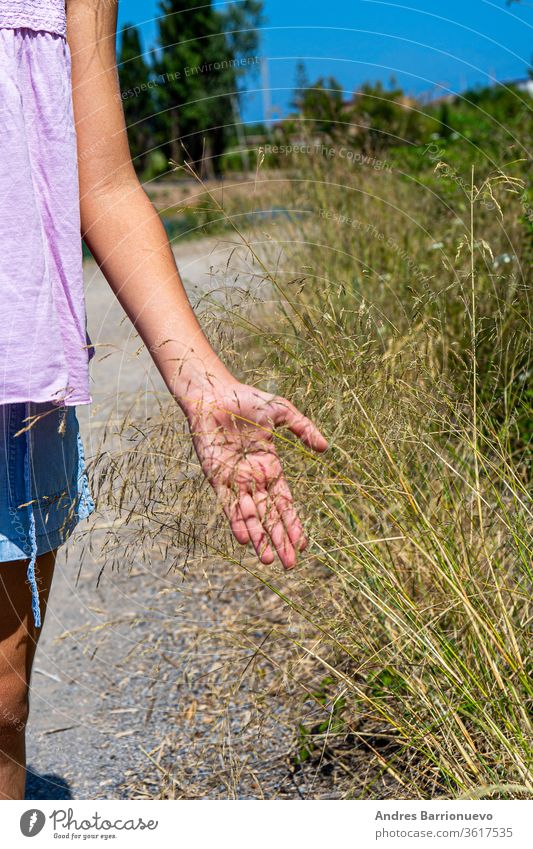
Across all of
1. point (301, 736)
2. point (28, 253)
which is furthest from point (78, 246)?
point (301, 736)

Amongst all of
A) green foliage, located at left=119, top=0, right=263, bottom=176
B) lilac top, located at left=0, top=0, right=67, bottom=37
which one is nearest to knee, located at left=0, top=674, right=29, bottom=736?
lilac top, located at left=0, top=0, right=67, bottom=37

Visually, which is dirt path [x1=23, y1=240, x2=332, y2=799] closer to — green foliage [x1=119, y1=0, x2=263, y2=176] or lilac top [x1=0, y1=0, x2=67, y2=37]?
lilac top [x1=0, y1=0, x2=67, y2=37]

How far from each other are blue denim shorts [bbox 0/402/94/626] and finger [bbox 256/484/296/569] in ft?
0.90

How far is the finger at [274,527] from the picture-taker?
118 cm

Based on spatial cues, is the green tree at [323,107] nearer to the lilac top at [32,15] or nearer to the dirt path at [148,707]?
the dirt path at [148,707]

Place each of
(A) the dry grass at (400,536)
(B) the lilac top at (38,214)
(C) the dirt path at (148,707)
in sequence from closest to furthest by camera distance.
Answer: (B) the lilac top at (38,214)
(A) the dry grass at (400,536)
(C) the dirt path at (148,707)

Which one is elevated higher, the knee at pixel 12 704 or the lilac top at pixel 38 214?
the lilac top at pixel 38 214

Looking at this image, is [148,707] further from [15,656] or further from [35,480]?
[35,480]

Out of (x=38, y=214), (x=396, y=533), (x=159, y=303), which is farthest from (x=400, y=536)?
(x=38, y=214)

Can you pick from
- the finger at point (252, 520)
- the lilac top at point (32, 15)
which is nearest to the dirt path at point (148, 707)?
the finger at point (252, 520)

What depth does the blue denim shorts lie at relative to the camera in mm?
1134

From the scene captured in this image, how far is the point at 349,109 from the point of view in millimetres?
6121
